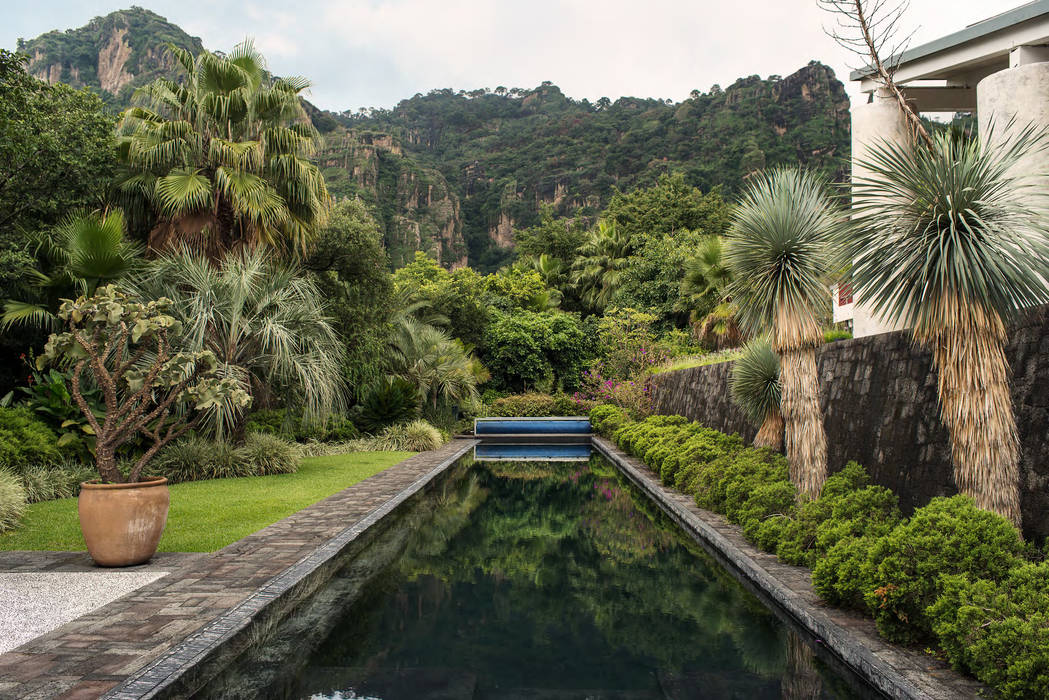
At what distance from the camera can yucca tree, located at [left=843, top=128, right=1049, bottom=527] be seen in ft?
14.0

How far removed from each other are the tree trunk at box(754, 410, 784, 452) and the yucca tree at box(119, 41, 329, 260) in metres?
9.20

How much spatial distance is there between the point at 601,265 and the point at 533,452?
17359 millimetres

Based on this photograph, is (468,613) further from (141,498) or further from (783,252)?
(783,252)

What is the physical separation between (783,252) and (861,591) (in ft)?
11.0

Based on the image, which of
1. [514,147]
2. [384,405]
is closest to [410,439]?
[384,405]

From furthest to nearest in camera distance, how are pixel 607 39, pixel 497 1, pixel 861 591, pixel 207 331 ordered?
pixel 607 39
pixel 497 1
pixel 207 331
pixel 861 591

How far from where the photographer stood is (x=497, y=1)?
1521 inches

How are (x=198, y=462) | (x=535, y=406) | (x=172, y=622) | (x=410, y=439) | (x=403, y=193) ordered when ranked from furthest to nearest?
(x=403, y=193) < (x=535, y=406) < (x=410, y=439) < (x=198, y=462) < (x=172, y=622)

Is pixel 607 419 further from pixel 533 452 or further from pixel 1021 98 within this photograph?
pixel 1021 98

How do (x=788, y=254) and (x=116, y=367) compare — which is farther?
(x=788, y=254)

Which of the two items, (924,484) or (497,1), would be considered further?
(497,1)

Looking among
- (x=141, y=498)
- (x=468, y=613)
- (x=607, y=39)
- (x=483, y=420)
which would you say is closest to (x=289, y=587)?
(x=468, y=613)

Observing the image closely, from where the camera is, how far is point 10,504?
7188 mm

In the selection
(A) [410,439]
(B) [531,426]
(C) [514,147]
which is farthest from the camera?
(C) [514,147]
